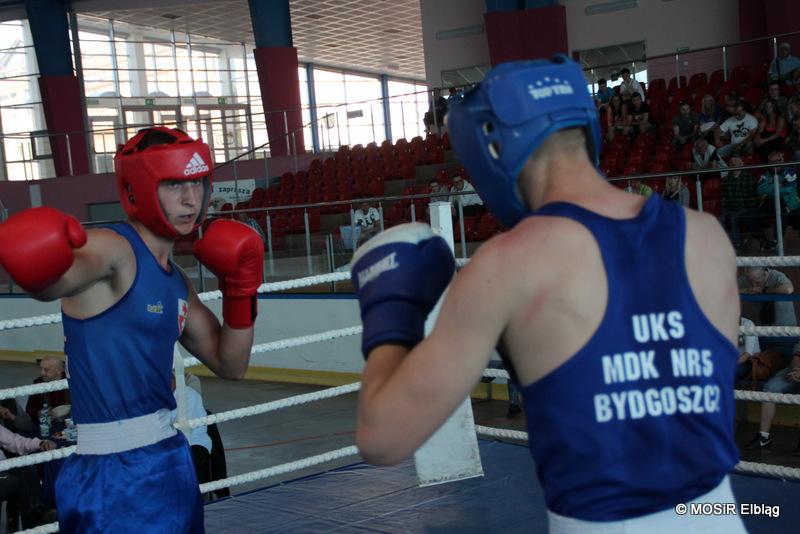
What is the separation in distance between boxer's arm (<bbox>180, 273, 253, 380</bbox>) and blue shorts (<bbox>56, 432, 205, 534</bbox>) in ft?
0.87

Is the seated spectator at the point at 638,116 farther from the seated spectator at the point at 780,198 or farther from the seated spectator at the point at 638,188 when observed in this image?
the seated spectator at the point at 780,198

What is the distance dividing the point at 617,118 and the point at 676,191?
3.43 meters

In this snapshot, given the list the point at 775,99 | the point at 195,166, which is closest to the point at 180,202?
the point at 195,166

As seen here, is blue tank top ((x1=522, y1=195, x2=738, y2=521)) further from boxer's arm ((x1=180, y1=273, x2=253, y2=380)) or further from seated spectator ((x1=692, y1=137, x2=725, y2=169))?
seated spectator ((x1=692, y1=137, x2=725, y2=169))

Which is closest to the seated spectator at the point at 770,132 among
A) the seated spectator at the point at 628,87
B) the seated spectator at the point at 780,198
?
the seated spectator at the point at 780,198

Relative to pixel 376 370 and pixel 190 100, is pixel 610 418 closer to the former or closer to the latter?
pixel 376 370

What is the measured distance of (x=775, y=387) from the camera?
489cm

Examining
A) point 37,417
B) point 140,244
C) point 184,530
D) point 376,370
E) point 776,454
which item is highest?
point 140,244

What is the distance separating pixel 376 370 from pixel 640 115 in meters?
8.83

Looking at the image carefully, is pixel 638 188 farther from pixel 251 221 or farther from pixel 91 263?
pixel 91 263

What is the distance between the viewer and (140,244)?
1972 mm

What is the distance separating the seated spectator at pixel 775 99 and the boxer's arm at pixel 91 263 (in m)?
6.89

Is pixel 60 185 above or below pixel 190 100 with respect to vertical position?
below

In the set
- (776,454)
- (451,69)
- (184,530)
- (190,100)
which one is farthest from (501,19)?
(184,530)
